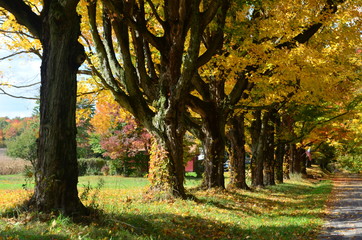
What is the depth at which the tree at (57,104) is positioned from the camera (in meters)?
6.66

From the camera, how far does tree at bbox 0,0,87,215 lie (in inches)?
262

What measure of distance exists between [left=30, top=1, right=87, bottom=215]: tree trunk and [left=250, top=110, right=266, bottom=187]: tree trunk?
17854mm

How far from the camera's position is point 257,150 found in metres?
23.7

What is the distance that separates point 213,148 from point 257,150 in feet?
28.8

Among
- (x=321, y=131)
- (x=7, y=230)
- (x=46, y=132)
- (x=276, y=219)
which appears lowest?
(x=276, y=219)

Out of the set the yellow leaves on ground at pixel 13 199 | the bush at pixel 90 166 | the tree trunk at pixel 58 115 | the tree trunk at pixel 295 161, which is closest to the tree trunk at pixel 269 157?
the tree trunk at pixel 295 161

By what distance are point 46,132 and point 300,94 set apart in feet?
45.9

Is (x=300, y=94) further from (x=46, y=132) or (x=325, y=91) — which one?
(x=46, y=132)

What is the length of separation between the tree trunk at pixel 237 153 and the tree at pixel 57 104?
1408 centimetres

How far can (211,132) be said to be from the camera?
15.6 meters

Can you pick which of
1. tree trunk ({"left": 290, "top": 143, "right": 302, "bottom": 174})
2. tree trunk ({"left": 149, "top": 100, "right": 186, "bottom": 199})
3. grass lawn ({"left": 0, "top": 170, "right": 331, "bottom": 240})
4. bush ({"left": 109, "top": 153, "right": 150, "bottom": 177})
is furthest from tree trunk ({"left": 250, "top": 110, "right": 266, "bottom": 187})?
tree trunk ({"left": 290, "top": 143, "right": 302, "bottom": 174})

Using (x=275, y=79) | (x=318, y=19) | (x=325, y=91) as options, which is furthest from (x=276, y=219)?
(x=325, y=91)

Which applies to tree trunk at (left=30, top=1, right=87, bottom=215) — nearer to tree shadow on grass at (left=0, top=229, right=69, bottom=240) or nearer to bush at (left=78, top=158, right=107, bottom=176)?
tree shadow on grass at (left=0, top=229, right=69, bottom=240)

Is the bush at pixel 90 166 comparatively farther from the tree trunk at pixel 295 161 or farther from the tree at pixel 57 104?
the tree at pixel 57 104
